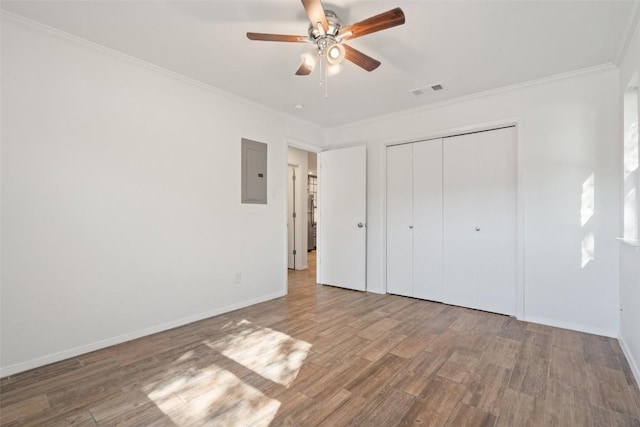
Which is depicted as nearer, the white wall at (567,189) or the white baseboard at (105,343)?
the white baseboard at (105,343)

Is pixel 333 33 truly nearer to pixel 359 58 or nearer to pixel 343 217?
pixel 359 58

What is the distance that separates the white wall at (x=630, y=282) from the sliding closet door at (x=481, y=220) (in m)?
0.90

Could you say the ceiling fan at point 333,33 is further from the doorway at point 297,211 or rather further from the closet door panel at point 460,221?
the doorway at point 297,211

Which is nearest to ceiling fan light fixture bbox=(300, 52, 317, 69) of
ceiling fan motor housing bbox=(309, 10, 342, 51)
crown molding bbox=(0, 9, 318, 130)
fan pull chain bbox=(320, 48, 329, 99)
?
ceiling fan motor housing bbox=(309, 10, 342, 51)

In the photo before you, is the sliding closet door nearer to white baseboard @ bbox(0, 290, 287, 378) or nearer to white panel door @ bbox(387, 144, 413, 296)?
white panel door @ bbox(387, 144, 413, 296)

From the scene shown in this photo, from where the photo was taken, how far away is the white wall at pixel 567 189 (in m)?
2.88

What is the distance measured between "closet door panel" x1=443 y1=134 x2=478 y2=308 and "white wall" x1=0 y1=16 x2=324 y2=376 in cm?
263

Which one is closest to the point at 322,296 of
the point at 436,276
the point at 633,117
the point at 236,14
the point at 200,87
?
the point at 436,276

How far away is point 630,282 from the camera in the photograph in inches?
94.1

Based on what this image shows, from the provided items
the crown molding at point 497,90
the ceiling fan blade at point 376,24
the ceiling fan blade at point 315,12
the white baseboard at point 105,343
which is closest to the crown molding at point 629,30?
the crown molding at point 497,90

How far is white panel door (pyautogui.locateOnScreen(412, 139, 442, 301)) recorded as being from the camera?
401 centimetres

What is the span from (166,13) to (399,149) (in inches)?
126

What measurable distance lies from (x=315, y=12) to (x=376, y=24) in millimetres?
385

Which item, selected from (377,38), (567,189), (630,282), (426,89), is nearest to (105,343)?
(377,38)
